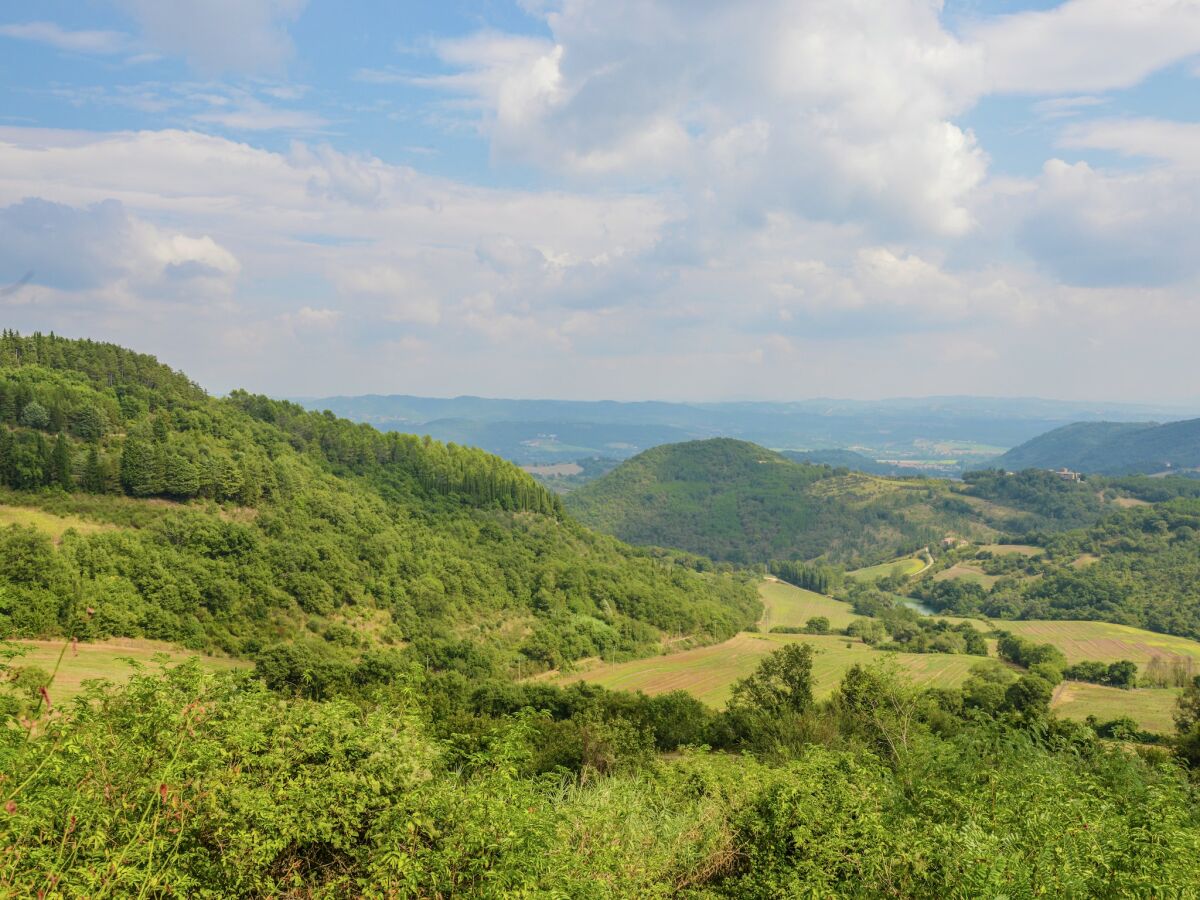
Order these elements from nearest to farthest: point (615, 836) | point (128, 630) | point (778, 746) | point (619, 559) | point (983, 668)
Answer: point (615, 836) < point (778, 746) < point (128, 630) < point (983, 668) < point (619, 559)

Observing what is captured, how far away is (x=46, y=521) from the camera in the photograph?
61.9 m

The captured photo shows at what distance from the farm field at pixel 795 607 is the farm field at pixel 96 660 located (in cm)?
11087

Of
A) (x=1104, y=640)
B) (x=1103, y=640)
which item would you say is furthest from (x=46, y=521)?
(x=1104, y=640)

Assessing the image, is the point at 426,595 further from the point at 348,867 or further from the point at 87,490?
the point at 348,867

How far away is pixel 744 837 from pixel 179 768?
567 inches

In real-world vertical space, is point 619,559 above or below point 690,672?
above

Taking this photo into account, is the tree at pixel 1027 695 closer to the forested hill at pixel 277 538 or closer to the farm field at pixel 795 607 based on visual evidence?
the forested hill at pixel 277 538

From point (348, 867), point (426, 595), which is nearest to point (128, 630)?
point (426, 595)

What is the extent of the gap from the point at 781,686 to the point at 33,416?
82.2m

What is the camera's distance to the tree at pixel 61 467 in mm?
67438

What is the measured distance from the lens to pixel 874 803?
17.1m

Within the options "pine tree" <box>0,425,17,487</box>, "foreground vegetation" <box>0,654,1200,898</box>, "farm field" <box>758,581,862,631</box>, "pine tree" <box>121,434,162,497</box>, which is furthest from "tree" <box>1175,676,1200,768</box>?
"pine tree" <box>0,425,17,487</box>

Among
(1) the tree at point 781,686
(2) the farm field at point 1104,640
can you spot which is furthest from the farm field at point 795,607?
(1) the tree at point 781,686

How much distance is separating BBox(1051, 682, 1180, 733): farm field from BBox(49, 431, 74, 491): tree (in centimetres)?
10631
